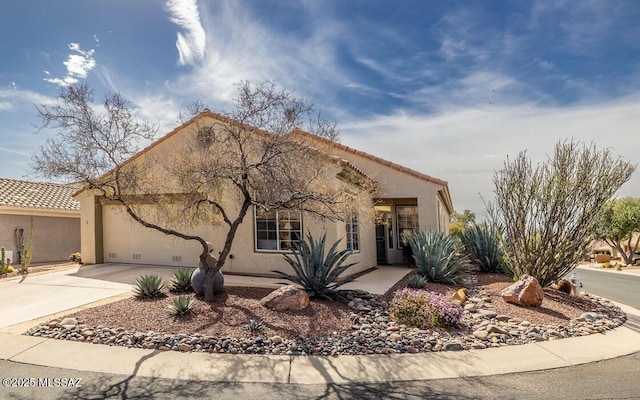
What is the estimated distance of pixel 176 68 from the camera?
11.6 meters

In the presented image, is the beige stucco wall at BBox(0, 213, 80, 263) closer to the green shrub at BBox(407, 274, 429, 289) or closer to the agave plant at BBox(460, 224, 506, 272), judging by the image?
the green shrub at BBox(407, 274, 429, 289)

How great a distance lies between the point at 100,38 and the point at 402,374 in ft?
37.0

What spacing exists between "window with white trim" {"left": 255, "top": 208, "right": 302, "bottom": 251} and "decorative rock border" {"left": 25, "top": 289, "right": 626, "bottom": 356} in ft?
17.1

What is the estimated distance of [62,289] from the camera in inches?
447

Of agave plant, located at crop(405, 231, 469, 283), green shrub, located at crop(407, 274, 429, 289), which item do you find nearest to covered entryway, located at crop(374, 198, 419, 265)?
agave plant, located at crop(405, 231, 469, 283)

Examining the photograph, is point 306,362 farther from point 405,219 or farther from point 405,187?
point 405,219

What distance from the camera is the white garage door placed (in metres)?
15.6

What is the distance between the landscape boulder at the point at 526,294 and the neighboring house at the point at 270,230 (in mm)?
5516

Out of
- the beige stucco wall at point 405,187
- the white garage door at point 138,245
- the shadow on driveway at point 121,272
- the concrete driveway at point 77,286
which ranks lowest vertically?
the concrete driveway at point 77,286

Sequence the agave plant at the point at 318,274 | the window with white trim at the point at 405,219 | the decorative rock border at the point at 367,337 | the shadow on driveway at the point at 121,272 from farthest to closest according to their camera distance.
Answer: the window with white trim at the point at 405,219 < the shadow on driveway at the point at 121,272 < the agave plant at the point at 318,274 < the decorative rock border at the point at 367,337

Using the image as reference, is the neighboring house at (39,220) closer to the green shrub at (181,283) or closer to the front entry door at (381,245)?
the green shrub at (181,283)

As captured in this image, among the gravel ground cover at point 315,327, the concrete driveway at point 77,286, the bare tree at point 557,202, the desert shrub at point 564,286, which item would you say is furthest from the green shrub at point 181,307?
the desert shrub at point 564,286

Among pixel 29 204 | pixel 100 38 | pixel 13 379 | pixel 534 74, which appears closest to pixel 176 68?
pixel 100 38

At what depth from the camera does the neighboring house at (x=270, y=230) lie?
44.2ft
